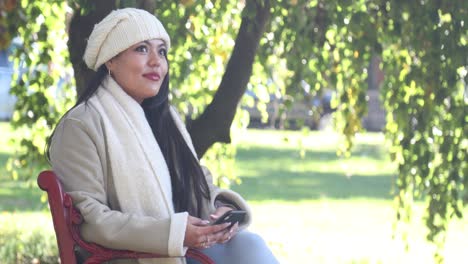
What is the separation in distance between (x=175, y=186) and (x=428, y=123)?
218 cm

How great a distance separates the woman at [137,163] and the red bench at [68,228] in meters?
0.02

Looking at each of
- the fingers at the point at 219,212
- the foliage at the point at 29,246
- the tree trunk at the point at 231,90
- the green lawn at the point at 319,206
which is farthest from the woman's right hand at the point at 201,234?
the foliage at the point at 29,246

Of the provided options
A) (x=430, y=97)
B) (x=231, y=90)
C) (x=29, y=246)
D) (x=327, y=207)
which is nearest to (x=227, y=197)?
(x=231, y=90)

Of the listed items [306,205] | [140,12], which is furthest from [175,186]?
[306,205]

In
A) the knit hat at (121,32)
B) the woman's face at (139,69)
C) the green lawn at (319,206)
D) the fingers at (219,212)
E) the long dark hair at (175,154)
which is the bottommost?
the green lawn at (319,206)

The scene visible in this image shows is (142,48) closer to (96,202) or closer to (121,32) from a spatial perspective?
(121,32)

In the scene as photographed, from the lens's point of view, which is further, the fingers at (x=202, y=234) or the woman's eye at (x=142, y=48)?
the woman's eye at (x=142, y=48)

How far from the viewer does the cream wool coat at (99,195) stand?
143 inches

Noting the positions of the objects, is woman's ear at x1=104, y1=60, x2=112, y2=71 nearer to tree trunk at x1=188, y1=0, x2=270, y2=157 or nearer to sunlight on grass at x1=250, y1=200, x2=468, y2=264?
tree trunk at x1=188, y1=0, x2=270, y2=157

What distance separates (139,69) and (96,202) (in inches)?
17.3

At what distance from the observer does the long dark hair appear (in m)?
3.94

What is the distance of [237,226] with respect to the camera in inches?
150

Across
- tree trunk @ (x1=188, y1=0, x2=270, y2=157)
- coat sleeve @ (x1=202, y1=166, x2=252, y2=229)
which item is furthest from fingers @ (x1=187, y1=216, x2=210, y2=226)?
tree trunk @ (x1=188, y1=0, x2=270, y2=157)

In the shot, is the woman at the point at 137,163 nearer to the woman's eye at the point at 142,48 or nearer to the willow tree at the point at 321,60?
Answer: the woman's eye at the point at 142,48
